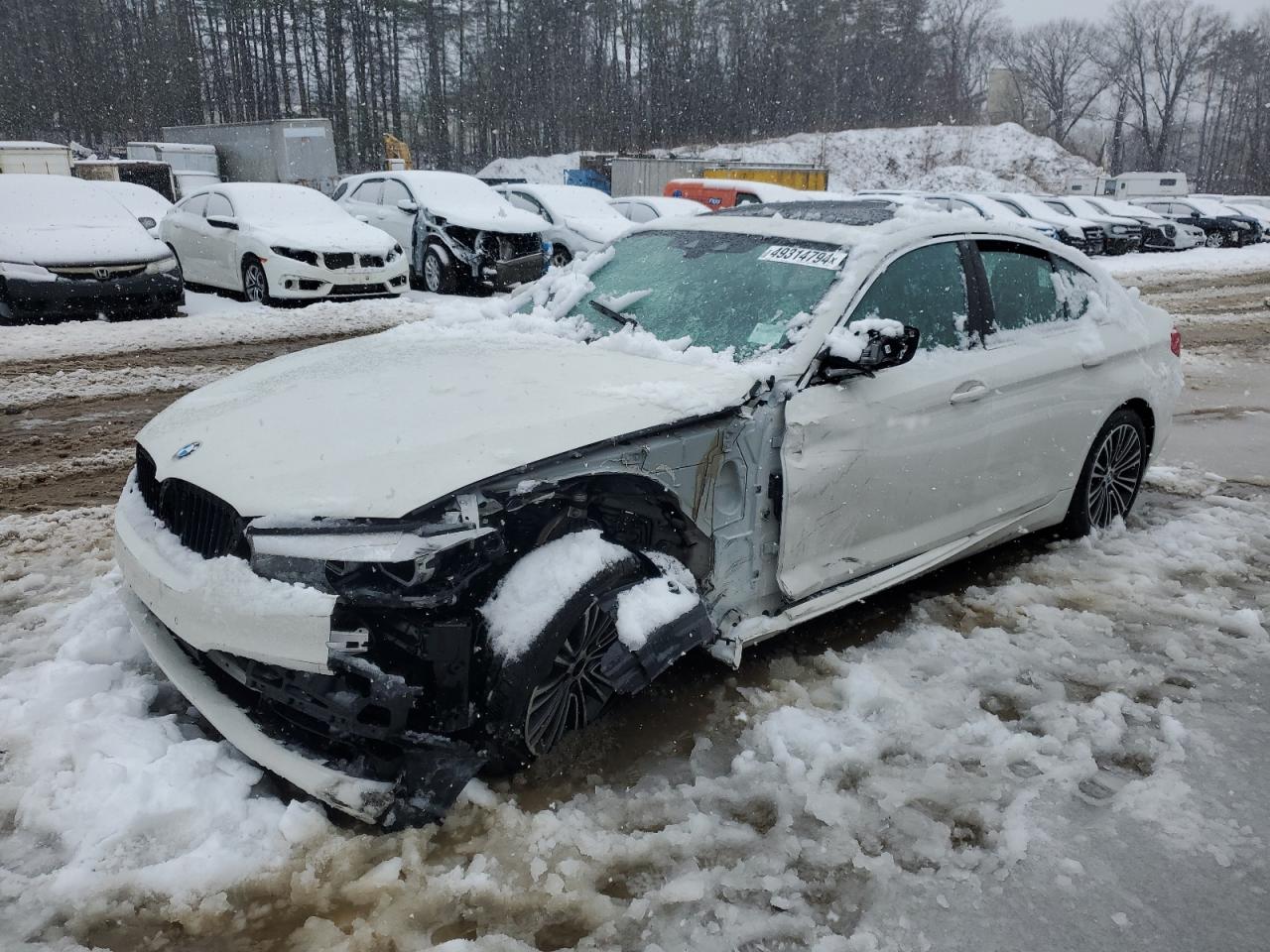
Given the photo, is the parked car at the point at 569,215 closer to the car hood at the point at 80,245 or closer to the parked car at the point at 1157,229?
the car hood at the point at 80,245

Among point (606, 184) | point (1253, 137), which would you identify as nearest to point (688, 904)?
point (606, 184)

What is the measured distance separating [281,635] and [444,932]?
32.6 inches

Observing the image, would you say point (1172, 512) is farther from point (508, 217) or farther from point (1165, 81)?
point (1165, 81)

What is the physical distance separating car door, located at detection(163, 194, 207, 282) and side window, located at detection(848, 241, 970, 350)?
10.6 metres

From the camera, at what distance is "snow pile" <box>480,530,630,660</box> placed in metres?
2.54

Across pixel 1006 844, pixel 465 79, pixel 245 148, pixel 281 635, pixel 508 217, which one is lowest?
pixel 1006 844

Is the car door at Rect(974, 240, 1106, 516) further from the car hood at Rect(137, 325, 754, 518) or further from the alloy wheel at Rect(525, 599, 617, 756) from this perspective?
the alloy wheel at Rect(525, 599, 617, 756)

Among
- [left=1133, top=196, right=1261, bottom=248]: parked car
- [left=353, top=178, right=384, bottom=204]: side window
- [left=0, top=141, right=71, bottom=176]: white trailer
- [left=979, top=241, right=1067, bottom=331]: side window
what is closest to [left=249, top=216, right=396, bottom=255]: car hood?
[left=353, top=178, right=384, bottom=204]: side window

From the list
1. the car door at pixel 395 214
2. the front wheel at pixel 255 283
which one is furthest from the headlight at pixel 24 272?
the car door at pixel 395 214

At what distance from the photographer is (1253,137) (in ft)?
240

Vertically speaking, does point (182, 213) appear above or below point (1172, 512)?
above

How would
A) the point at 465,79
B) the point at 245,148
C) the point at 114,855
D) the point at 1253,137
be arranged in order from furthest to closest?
the point at 1253,137 → the point at 465,79 → the point at 245,148 → the point at 114,855

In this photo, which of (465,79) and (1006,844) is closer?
(1006,844)

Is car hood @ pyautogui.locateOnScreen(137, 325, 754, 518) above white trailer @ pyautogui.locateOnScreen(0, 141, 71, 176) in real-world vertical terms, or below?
below
